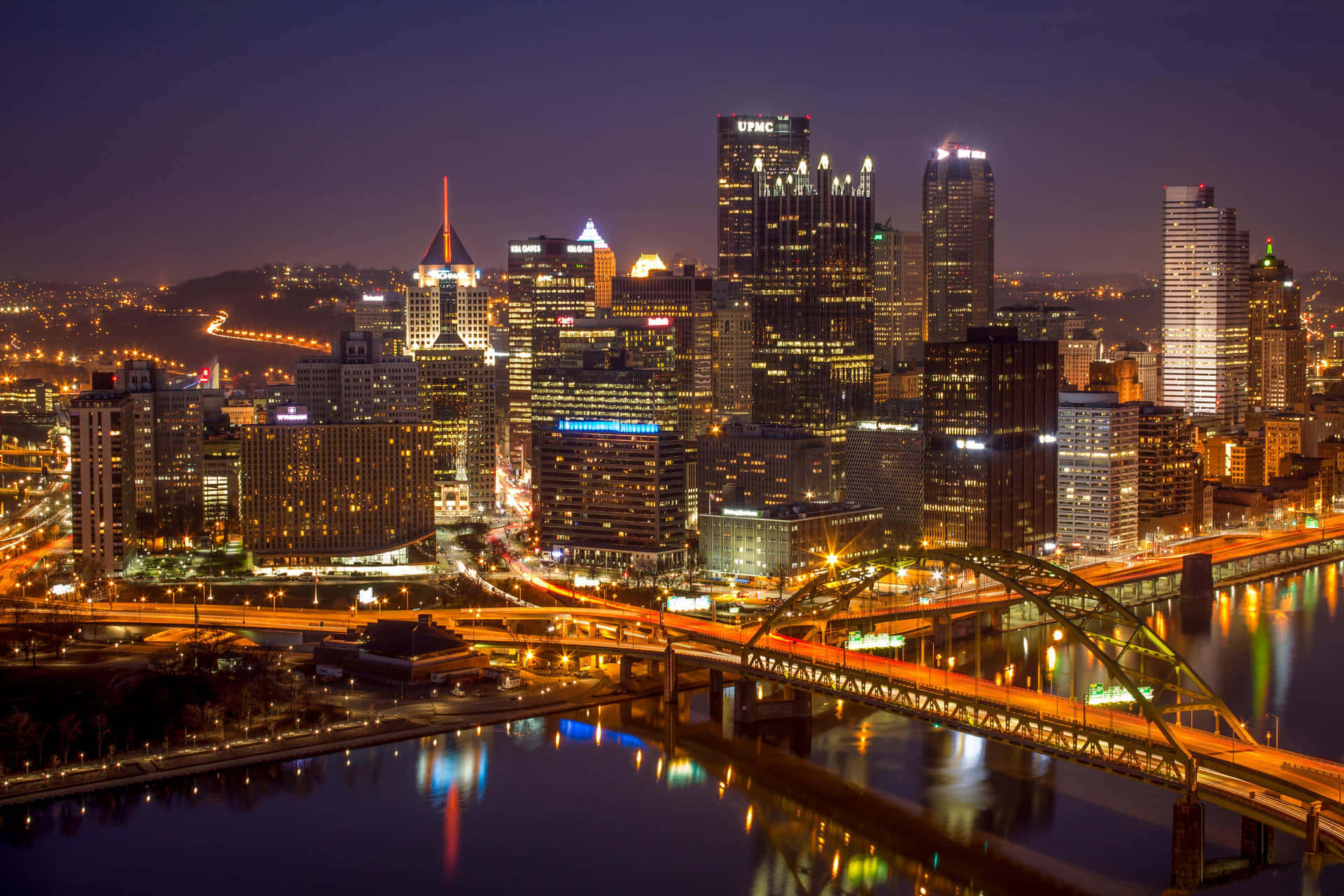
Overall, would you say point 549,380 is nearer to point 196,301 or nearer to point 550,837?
point 550,837

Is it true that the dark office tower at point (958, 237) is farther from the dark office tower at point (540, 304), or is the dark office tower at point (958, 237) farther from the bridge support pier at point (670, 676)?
the bridge support pier at point (670, 676)

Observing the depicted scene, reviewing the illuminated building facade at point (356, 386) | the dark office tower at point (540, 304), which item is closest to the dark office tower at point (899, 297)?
the dark office tower at point (540, 304)

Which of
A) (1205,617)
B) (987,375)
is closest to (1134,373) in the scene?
(987,375)

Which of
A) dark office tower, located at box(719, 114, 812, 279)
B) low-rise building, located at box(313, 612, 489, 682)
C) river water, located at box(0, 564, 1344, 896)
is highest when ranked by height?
dark office tower, located at box(719, 114, 812, 279)

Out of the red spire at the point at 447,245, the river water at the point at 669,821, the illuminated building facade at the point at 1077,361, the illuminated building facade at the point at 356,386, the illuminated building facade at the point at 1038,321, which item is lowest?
the river water at the point at 669,821

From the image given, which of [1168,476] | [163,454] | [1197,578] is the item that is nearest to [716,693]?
[1197,578]

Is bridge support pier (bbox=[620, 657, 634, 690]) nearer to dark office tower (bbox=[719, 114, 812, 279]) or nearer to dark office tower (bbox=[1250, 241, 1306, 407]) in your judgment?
dark office tower (bbox=[719, 114, 812, 279])

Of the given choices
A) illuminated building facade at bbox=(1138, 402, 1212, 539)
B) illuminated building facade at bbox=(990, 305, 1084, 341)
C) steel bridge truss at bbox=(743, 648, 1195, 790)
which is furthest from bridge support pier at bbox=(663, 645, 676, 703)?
illuminated building facade at bbox=(990, 305, 1084, 341)
